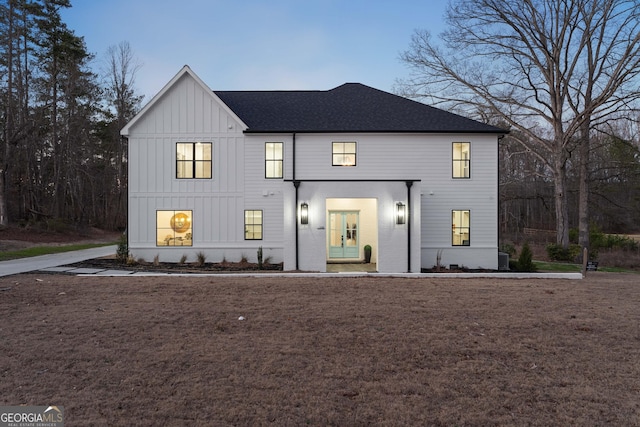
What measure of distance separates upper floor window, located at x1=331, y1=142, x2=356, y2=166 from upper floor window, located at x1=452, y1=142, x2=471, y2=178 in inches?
172

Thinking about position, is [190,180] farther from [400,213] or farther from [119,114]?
[119,114]

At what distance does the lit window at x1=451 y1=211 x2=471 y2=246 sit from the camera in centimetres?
1552

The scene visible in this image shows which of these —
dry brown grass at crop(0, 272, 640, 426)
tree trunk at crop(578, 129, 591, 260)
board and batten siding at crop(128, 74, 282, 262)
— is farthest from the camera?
tree trunk at crop(578, 129, 591, 260)

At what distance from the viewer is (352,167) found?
15641 mm

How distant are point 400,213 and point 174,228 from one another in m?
9.44

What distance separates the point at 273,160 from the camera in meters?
15.6

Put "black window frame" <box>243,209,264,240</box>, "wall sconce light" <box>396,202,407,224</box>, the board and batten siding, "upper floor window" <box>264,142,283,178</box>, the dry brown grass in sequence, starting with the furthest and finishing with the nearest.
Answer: "upper floor window" <box>264,142,283,178</box>
"black window frame" <box>243,209,264,240</box>
the board and batten siding
"wall sconce light" <box>396,202,407,224</box>
the dry brown grass

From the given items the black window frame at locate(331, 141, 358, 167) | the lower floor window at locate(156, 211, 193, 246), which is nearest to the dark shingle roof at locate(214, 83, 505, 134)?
the black window frame at locate(331, 141, 358, 167)

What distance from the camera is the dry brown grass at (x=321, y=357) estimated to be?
360 centimetres

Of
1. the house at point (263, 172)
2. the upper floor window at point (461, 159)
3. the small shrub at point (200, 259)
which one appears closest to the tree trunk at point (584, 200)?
the house at point (263, 172)

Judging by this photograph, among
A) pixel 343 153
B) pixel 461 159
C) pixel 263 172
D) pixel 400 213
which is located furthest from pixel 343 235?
pixel 461 159

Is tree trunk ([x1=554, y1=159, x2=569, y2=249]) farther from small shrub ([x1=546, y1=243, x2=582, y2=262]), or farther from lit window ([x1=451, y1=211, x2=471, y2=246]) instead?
lit window ([x1=451, y1=211, x2=471, y2=246])

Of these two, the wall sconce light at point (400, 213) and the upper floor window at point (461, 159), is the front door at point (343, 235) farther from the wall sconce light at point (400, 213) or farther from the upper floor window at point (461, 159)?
the upper floor window at point (461, 159)

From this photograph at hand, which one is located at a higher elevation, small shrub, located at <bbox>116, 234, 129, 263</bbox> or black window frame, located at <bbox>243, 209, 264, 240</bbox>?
black window frame, located at <bbox>243, 209, 264, 240</bbox>
